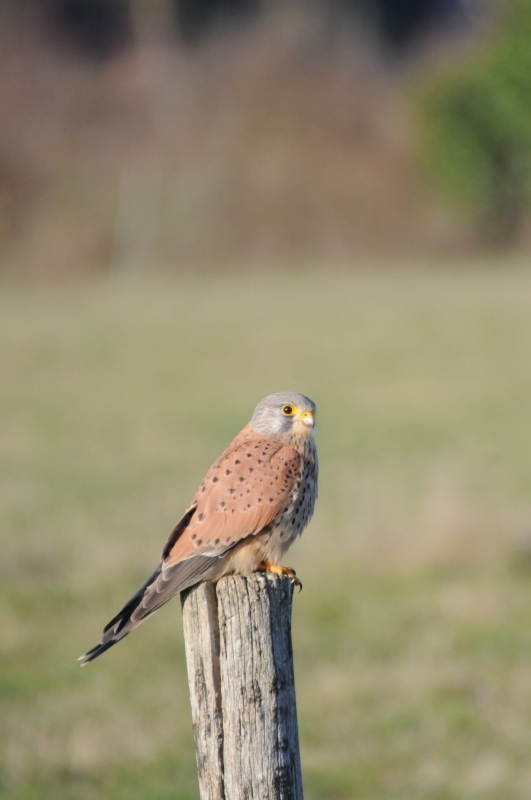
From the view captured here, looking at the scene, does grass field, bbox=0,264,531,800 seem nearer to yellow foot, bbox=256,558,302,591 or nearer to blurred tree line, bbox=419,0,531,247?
yellow foot, bbox=256,558,302,591

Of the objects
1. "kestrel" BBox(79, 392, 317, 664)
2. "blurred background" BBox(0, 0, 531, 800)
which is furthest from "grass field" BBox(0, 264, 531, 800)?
"kestrel" BBox(79, 392, 317, 664)

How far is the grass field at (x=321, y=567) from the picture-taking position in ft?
19.5

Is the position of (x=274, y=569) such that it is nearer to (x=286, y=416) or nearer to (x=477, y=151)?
(x=286, y=416)

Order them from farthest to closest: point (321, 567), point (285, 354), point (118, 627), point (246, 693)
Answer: point (285, 354) < point (321, 567) < point (118, 627) < point (246, 693)

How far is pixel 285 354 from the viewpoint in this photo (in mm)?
22766

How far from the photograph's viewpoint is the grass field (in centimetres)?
593

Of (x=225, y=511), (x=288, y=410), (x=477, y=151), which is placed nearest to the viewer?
(x=225, y=511)

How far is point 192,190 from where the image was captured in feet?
151

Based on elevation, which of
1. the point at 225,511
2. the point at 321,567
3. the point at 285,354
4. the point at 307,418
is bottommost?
the point at 225,511

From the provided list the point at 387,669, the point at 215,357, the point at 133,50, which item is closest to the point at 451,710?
the point at 387,669

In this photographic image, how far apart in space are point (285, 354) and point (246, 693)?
20059mm

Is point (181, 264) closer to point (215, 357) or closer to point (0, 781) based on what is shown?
point (215, 357)

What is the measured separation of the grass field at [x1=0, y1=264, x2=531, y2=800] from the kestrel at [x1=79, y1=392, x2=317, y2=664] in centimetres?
270

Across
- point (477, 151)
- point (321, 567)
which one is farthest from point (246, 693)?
point (477, 151)
